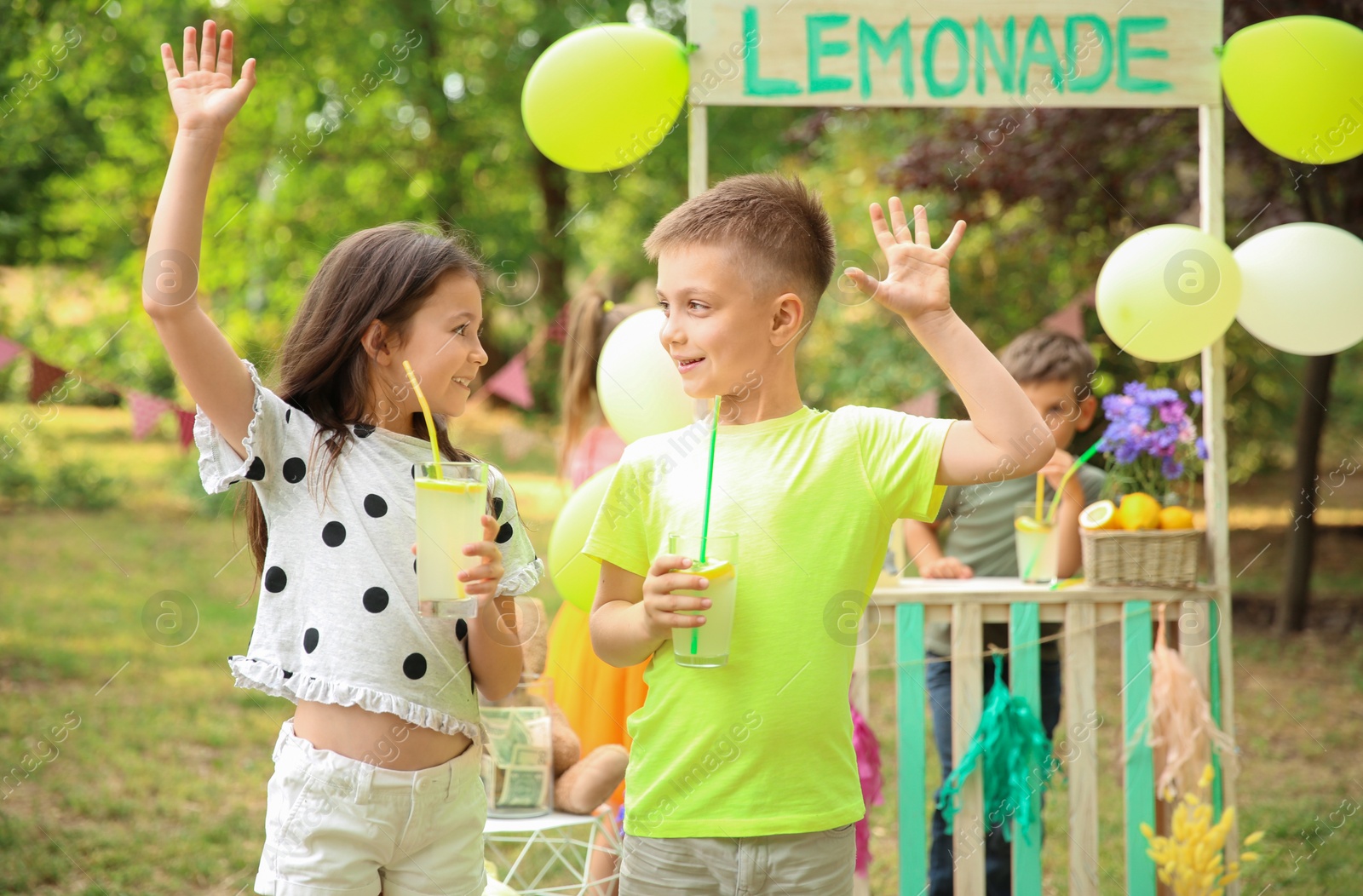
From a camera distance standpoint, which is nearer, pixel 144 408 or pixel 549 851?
pixel 144 408

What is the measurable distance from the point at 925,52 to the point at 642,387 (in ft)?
3.66

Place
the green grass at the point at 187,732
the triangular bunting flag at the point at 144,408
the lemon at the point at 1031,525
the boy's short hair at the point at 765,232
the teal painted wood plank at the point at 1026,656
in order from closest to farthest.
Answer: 1. the boy's short hair at the point at 765,232
2. the teal painted wood plank at the point at 1026,656
3. the lemon at the point at 1031,525
4. the triangular bunting flag at the point at 144,408
5. the green grass at the point at 187,732

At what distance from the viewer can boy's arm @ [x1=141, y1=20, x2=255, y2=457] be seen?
63.1 inches

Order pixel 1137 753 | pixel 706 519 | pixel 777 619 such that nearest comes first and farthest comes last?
pixel 706 519, pixel 777 619, pixel 1137 753

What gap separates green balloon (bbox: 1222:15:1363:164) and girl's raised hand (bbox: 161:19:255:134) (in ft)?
7.93

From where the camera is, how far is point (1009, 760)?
9.69ft

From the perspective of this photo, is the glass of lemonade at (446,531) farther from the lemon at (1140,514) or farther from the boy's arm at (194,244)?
the lemon at (1140,514)

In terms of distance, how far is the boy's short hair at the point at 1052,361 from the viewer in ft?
10.6

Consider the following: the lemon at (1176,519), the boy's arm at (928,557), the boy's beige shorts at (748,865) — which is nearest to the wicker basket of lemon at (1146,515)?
the lemon at (1176,519)

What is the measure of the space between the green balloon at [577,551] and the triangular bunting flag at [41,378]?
154cm

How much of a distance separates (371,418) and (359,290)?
0.70 feet

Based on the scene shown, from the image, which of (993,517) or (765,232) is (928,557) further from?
(765,232)

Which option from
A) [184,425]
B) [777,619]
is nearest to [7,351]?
[184,425]

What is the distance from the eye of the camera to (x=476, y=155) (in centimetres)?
1102
